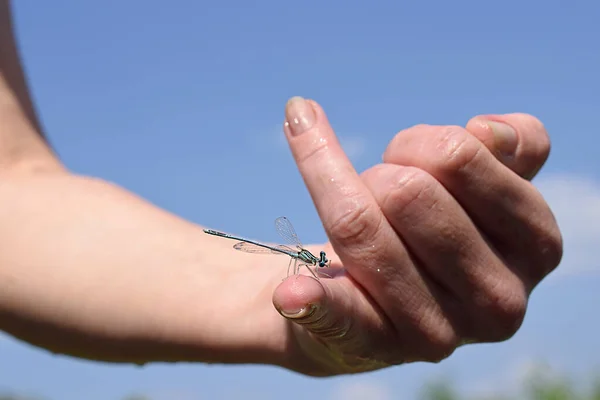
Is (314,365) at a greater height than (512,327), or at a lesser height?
lesser

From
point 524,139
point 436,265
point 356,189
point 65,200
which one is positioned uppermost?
point 524,139

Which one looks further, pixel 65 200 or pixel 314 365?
pixel 65 200

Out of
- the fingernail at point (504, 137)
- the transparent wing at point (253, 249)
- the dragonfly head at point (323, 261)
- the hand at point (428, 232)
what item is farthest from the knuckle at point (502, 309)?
the transparent wing at point (253, 249)

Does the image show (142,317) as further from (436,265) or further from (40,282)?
(436,265)

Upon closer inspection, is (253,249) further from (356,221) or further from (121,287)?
(356,221)

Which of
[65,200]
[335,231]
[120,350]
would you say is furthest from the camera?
[65,200]

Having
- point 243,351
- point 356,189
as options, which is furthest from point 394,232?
point 243,351

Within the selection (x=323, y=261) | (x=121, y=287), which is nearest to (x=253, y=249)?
(x=323, y=261)
